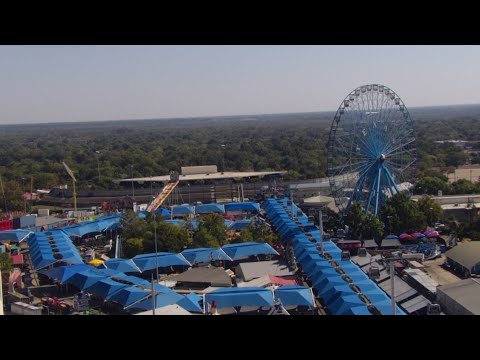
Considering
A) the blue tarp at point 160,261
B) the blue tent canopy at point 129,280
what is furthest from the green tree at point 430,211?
the blue tent canopy at point 129,280

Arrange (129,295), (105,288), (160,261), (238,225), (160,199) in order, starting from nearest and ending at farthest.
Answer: (129,295), (105,288), (160,261), (238,225), (160,199)

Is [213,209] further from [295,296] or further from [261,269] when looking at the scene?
[295,296]

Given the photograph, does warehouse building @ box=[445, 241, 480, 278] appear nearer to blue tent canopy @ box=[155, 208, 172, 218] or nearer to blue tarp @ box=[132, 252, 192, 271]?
blue tarp @ box=[132, 252, 192, 271]

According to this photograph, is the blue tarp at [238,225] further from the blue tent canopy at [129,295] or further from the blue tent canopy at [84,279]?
the blue tent canopy at [129,295]

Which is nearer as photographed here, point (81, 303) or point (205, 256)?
point (81, 303)

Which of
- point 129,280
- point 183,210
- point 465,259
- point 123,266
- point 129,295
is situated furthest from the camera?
point 183,210

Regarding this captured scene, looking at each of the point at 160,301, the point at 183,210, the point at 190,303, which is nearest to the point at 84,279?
the point at 160,301
